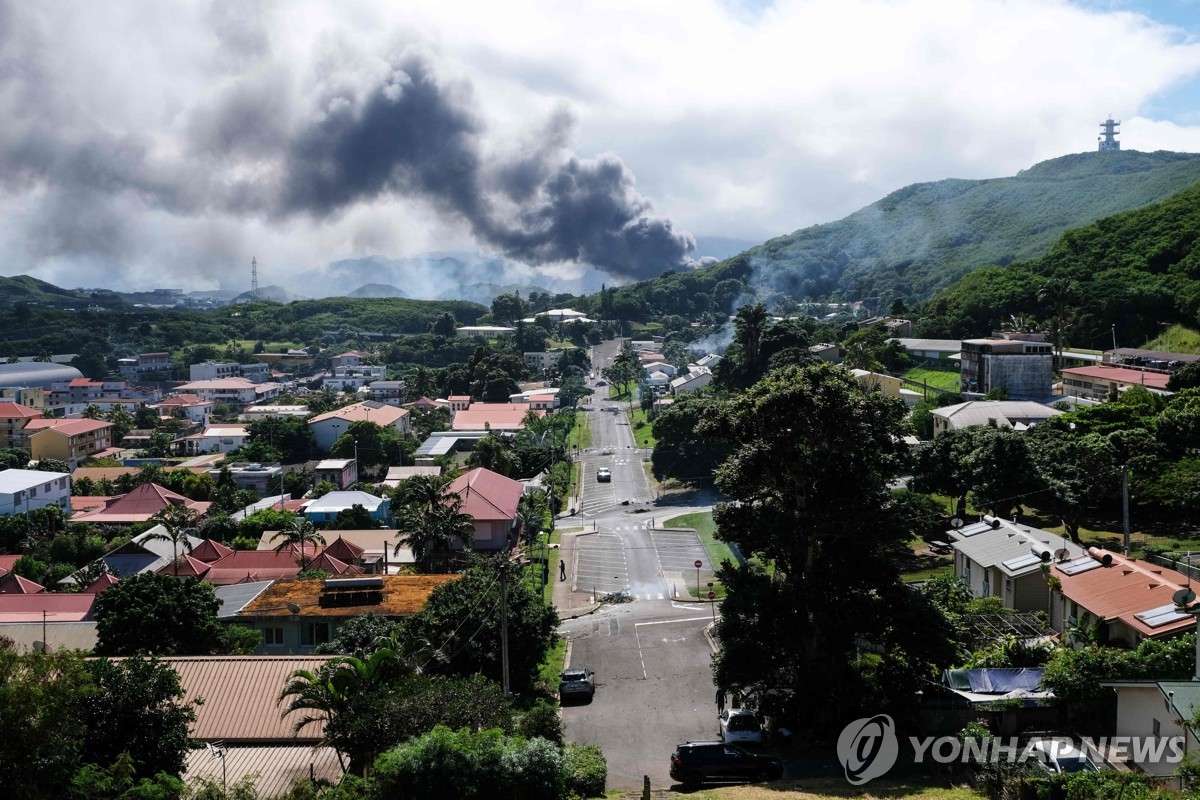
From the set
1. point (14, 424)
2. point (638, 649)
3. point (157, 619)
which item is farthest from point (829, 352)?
point (14, 424)

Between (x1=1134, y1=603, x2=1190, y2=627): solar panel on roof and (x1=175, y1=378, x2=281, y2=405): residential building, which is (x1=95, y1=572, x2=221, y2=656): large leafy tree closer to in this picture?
(x1=1134, y1=603, x2=1190, y2=627): solar panel on roof

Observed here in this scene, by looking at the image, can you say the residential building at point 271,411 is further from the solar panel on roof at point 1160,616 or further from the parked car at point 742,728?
the solar panel on roof at point 1160,616

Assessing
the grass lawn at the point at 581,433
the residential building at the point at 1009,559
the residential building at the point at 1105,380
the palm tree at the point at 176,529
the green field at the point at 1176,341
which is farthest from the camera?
the grass lawn at the point at 581,433

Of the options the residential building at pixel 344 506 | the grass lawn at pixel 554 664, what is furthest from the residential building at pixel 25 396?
the grass lawn at pixel 554 664

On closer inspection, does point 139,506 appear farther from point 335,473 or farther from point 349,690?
point 349,690

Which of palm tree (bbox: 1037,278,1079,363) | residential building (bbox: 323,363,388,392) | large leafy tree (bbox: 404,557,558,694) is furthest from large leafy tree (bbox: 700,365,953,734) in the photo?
residential building (bbox: 323,363,388,392)

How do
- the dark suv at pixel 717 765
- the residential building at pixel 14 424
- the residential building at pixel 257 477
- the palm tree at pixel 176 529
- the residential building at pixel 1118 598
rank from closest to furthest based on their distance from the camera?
the dark suv at pixel 717 765
the residential building at pixel 1118 598
the palm tree at pixel 176 529
the residential building at pixel 257 477
the residential building at pixel 14 424
